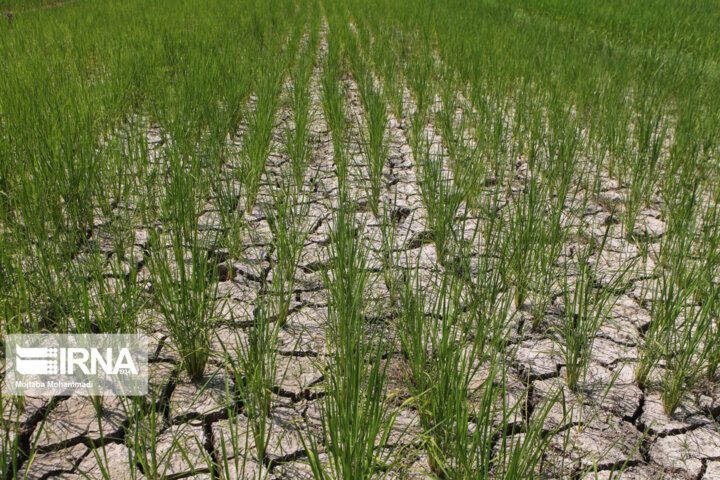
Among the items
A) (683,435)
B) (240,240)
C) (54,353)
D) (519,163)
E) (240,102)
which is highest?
(240,102)

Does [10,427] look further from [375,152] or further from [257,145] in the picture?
[375,152]

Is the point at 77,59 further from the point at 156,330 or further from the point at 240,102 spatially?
the point at 156,330

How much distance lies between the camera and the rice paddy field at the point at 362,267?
1333mm

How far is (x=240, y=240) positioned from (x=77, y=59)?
322 centimetres

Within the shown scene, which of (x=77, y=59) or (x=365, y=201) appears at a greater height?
(x=77, y=59)

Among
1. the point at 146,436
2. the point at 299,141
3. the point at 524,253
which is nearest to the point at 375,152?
the point at 299,141

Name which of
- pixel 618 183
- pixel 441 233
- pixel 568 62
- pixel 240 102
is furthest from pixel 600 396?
pixel 568 62

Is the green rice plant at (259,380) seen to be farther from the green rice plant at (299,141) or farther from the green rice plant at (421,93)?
the green rice plant at (421,93)

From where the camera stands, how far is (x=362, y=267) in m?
1.74

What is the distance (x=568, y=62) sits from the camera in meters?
4.73

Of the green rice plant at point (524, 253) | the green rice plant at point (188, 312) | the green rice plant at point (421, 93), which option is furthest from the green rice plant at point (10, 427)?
the green rice plant at point (421, 93)

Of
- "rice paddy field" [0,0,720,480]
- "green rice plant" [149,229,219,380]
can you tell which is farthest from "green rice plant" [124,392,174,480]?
"green rice plant" [149,229,219,380]

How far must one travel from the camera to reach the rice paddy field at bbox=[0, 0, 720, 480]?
1.33 metres

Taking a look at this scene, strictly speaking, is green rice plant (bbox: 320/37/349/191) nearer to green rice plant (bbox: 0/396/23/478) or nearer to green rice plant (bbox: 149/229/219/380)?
green rice plant (bbox: 149/229/219/380)
